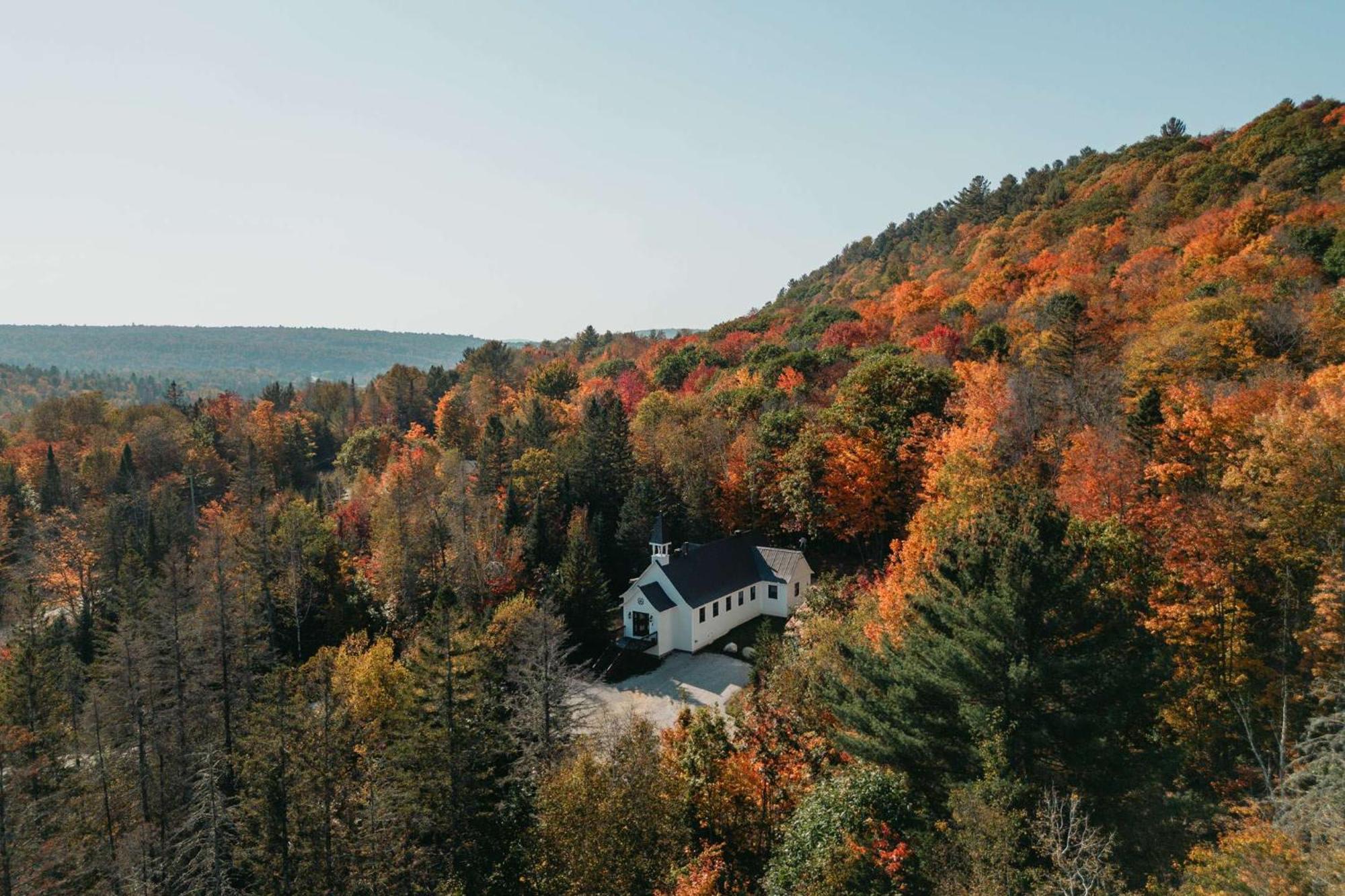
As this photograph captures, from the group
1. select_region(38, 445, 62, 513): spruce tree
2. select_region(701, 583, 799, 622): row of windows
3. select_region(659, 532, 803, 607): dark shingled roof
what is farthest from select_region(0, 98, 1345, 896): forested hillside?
select_region(38, 445, 62, 513): spruce tree

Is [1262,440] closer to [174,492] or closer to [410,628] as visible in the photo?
[410,628]

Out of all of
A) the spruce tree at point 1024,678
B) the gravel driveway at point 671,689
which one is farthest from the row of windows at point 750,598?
the spruce tree at point 1024,678

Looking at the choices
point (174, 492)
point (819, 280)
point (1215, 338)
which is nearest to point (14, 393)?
point (174, 492)

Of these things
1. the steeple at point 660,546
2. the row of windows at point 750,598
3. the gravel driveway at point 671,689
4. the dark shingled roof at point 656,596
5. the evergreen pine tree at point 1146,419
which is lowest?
the gravel driveway at point 671,689

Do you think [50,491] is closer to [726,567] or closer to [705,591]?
[705,591]

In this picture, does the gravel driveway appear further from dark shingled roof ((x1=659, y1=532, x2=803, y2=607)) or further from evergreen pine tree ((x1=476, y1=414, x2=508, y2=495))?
evergreen pine tree ((x1=476, y1=414, x2=508, y2=495))

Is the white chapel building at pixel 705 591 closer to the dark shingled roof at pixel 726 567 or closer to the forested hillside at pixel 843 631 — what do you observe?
the dark shingled roof at pixel 726 567
